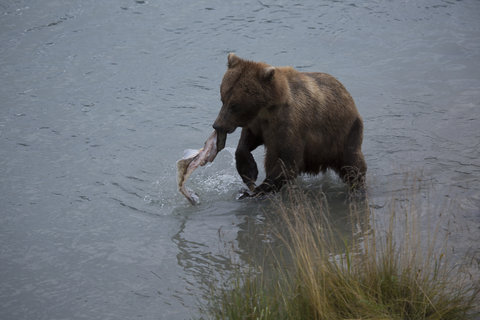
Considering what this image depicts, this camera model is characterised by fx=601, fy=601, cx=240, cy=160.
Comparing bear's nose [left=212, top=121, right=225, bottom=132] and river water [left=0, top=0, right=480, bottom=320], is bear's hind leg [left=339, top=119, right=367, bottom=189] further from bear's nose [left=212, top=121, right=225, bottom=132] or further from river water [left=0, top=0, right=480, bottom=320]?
bear's nose [left=212, top=121, right=225, bottom=132]

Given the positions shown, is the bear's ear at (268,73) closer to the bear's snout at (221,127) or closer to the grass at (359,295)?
the bear's snout at (221,127)

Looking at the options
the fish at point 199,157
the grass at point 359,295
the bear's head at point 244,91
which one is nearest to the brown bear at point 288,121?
the bear's head at point 244,91

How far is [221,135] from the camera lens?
5332mm

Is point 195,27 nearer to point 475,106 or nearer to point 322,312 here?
point 475,106

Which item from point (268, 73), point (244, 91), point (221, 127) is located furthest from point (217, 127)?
point (268, 73)

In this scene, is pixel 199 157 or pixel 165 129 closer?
pixel 199 157

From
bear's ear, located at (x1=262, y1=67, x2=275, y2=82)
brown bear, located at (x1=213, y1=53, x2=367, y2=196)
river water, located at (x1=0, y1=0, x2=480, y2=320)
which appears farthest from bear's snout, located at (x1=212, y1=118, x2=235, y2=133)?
river water, located at (x1=0, y1=0, x2=480, y2=320)

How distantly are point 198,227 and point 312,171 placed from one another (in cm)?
133

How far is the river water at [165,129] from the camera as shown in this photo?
4672 mm

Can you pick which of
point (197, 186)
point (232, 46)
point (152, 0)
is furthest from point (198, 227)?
point (152, 0)

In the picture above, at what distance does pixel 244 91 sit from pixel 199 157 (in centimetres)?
77

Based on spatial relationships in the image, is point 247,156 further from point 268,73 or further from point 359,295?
point 359,295

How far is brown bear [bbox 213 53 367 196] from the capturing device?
5160 millimetres

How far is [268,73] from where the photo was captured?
5.07 m
